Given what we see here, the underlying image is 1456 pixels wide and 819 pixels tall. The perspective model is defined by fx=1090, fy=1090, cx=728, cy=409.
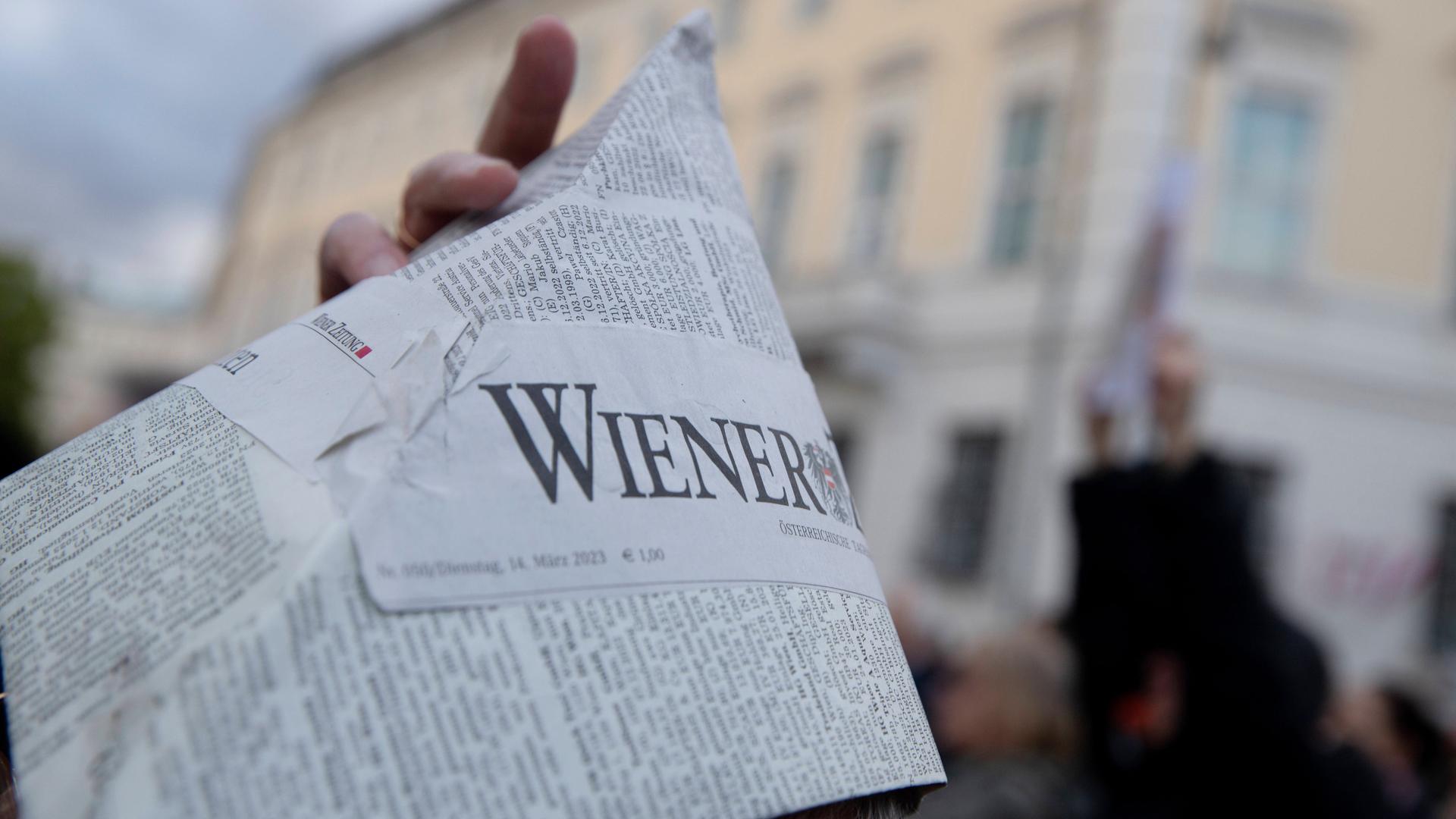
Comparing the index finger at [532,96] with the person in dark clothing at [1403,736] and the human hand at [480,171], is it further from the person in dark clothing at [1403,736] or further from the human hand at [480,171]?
the person in dark clothing at [1403,736]

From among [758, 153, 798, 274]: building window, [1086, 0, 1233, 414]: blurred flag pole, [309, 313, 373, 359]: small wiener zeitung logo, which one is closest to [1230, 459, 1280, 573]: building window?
[758, 153, 798, 274]: building window

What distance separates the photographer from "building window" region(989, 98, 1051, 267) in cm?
736

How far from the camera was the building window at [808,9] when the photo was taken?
9.16 m

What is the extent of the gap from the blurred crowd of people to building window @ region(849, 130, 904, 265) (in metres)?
6.78

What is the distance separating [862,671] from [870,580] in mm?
61

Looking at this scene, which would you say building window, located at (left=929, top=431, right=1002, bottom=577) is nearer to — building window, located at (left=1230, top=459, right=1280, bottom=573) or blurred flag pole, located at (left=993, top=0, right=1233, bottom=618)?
blurred flag pole, located at (left=993, top=0, right=1233, bottom=618)

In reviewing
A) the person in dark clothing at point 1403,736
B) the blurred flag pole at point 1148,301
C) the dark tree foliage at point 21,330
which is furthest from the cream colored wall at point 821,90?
the dark tree foliage at point 21,330

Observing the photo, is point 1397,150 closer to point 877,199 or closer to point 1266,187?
point 1266,187

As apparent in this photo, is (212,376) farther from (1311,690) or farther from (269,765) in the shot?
(1311,690)

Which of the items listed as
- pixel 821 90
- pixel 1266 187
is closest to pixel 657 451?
pixel 1266 187

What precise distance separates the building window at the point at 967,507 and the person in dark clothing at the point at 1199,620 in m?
5.71

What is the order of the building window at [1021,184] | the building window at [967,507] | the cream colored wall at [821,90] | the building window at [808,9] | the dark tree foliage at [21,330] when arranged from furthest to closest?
the dark tree foliage at [21,330] → the building window at [808,9] → the cream colored wall at [821,90] → the building window at [1021,184] → the building window at [967,507]

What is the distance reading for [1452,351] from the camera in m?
6.38

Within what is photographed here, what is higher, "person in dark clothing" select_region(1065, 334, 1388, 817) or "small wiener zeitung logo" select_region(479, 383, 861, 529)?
"small wiener zeitung logo" select_region(479, 383, 861, 529)
